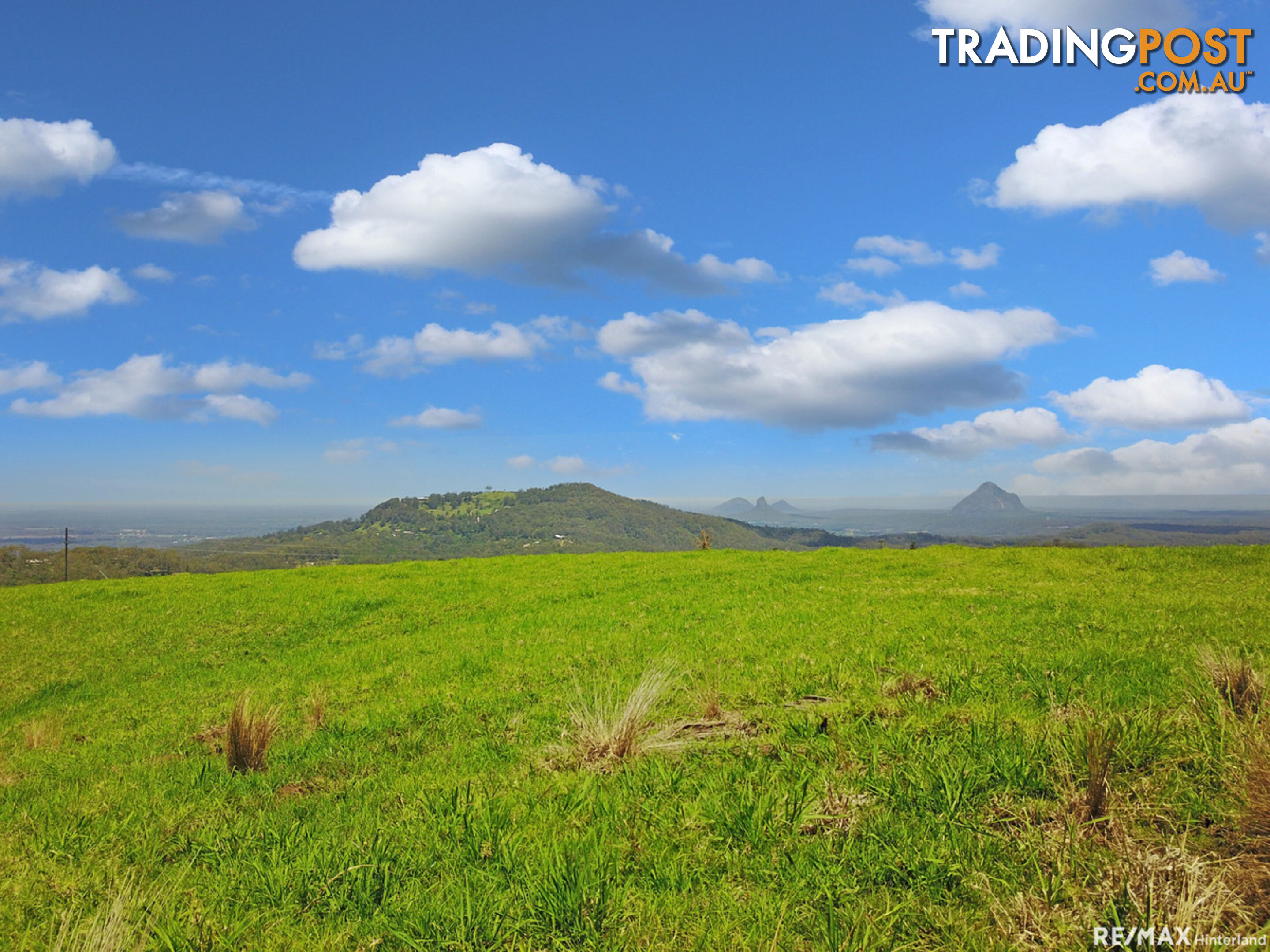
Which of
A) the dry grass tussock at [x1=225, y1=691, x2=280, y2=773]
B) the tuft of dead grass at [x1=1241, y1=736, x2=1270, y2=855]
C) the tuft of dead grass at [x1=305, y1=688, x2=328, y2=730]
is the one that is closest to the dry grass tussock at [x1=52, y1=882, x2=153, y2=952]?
the dry grass tussock at [x1=225, y1=691, x2=280, y2=773]

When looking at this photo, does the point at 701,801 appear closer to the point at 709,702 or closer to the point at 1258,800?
the point at 709,702

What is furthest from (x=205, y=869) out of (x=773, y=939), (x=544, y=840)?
(x=773, y=939)

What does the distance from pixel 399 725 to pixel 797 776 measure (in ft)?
24.1

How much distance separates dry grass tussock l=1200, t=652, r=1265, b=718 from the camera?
263 inches

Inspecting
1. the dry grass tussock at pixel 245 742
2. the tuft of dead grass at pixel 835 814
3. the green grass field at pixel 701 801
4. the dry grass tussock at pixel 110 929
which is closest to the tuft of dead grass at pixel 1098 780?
the green grass field at pixel 701 801

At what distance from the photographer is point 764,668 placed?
11.3 metres

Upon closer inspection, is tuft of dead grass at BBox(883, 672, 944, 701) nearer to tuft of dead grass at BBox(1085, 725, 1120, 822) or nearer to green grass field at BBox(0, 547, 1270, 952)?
green grass field at BBox(0, 547, 1270, 952)

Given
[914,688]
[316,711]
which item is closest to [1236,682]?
[914,688]

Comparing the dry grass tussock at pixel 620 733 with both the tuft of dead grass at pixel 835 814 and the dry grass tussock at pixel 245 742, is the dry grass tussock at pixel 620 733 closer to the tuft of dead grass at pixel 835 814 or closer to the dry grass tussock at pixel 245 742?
the tuft of dead grass at pixel 835 814

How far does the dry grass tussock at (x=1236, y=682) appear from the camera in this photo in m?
6.67

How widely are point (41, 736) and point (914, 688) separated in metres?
15.1

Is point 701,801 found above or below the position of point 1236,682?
below

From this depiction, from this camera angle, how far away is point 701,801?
5.48 metres

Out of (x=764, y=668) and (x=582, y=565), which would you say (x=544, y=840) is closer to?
(x=764, y=668)
